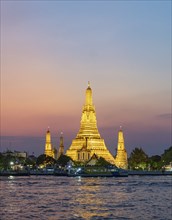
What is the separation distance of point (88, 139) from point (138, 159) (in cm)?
2333

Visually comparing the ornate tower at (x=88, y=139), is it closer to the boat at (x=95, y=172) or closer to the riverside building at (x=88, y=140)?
the riverside building at (x=88, y=140)

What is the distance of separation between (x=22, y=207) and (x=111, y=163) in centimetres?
10331

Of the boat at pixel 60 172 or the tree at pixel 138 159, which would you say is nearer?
the boat at pixel 60 172

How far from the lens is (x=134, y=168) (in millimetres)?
165125

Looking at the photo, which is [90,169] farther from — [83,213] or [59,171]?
[83,213]

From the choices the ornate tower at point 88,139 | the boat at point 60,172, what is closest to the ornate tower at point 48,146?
the boat at point 60,172

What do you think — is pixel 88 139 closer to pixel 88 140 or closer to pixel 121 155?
pixel 88 140

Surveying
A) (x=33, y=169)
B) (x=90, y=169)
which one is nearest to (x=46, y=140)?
(x=33, y=169)

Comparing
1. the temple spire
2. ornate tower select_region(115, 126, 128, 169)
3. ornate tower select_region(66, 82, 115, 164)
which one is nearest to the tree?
ornate tower select_region(115, 126, 128, 169)

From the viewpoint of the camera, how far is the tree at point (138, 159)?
163 m

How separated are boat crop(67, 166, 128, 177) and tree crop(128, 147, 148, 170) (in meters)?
25.0

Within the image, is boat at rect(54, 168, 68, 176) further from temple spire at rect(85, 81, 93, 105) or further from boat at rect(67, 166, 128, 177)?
temple spire at rect(85, 81, 93, 105)

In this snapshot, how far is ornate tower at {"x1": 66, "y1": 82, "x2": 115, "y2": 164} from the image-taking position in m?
145

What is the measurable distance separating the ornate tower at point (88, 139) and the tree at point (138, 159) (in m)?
14.9
